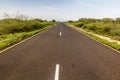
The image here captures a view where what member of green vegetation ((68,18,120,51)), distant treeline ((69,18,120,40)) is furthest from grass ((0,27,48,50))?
distant treeline ((69,18,120,40))

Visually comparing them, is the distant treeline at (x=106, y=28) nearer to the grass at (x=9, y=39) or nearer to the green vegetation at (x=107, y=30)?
the green vegetation at (x=107, y=30)

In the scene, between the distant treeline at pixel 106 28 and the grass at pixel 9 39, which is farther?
the distant treeline at pixel 106 28

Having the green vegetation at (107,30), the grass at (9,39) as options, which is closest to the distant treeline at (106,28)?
the green vegetation at (107,30)

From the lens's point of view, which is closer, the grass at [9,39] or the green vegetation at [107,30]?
the grass at [9,39]

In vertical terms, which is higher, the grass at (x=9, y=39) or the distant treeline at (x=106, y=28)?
the grass at (x=9, y=39)

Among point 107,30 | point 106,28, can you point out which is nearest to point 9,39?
point 107,30

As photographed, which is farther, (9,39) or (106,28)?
(106,28)

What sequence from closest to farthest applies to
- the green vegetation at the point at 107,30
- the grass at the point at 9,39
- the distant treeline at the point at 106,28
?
the grass at the point at 9,39
the green vegetation at the point at 107,30
the distant treeline at the point at 106,28

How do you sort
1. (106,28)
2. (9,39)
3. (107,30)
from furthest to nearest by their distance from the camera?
(106,28), (107,30), (9,39)

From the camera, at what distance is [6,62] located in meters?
7.23

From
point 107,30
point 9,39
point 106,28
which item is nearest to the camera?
point 9,39

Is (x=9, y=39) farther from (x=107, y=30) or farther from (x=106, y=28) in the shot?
(x=106, y=28)

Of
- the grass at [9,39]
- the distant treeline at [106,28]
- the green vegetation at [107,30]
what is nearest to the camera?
the grass at [9,39]

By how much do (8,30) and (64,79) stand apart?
20166 mm
